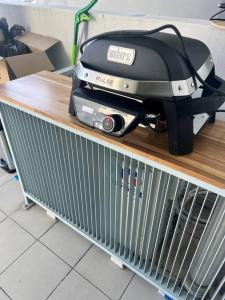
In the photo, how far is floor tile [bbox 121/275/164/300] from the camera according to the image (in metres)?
1.24

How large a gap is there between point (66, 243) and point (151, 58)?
1.23 meters

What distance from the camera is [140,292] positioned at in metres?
1.26

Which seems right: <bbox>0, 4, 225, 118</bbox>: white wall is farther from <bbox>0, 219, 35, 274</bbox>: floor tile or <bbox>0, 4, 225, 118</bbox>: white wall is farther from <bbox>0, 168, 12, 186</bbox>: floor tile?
<bbox>0, 219, 35, 274</bbox>: floor tile

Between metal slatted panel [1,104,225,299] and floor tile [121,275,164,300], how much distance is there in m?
0.16

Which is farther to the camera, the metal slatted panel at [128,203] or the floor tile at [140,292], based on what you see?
the floor tile at [140,292]

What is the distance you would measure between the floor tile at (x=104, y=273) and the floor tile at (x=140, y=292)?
0.03 m

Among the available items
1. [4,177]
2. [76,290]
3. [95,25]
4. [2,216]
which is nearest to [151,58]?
[95,25]

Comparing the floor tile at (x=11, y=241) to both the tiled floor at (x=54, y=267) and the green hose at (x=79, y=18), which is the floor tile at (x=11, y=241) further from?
the green hose at (x=79, y=18)

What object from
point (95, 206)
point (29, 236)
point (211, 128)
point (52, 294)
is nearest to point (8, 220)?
point (29, 236)

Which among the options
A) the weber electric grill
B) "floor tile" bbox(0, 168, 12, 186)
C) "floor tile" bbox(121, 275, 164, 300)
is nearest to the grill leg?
the weber electric grill

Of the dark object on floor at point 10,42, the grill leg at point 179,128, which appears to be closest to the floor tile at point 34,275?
the grill leg at point 179,128

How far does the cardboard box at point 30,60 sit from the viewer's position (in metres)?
1.63

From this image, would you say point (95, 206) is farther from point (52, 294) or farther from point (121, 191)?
point (52, 294)

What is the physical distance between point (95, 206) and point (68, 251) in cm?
46
